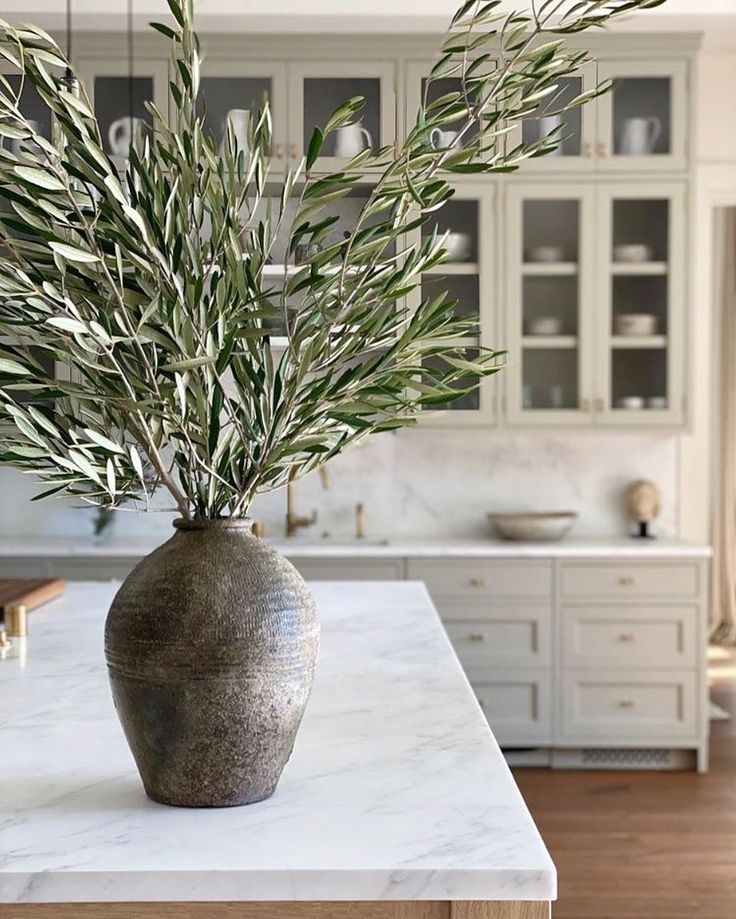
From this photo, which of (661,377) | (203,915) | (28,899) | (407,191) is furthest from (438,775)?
(661,377)

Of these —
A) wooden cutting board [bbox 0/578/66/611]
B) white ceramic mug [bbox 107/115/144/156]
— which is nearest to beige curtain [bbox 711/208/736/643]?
white ceramic mug [bbox 107/115/144/156]

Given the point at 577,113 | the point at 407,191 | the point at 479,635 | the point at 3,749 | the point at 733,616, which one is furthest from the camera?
the point at 733,616

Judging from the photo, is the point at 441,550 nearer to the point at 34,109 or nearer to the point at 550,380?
the point at 550,380

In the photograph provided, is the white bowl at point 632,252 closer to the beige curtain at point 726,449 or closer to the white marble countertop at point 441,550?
the white marble countertop at point 441,550

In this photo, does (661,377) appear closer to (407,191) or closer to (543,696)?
(543,696)

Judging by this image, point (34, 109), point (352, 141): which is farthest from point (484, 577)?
point (34, 109)

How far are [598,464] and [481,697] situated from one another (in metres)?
1.19

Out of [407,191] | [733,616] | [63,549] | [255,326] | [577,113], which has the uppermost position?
[577,113]

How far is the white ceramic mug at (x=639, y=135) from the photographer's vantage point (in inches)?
186

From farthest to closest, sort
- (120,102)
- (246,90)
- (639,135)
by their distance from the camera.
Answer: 1. (639,135)
2. (120,102)
3. (246,90)

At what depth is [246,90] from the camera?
159 inches

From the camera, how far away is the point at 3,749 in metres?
1.58

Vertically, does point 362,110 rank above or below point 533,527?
above

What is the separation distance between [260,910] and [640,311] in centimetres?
400
